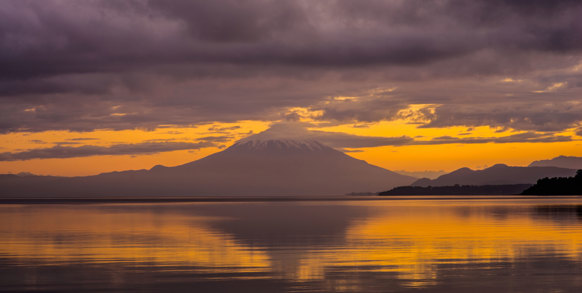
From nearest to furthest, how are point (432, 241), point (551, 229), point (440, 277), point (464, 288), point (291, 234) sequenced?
1. point (464, 288)
2. point (440, 277)
3. point (432, 241)
4. point (291, 234)
5. point (551, 229)

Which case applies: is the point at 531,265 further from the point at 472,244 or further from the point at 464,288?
the point at 472,244

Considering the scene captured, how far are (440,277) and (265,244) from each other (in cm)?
1585

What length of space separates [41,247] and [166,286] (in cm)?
1806

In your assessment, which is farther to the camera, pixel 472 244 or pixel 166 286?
pixel 472 244

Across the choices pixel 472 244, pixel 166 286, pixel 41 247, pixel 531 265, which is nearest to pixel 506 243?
pixel 472 244

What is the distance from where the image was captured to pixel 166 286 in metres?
23.0

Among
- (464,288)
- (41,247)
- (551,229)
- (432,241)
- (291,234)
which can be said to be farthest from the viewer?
(551,229)

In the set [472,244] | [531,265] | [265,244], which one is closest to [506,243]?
[472,244]

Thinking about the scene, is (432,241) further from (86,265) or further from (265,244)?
(86,265)

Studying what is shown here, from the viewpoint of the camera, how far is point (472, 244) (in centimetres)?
3841

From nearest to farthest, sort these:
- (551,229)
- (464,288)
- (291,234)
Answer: (464,288) < (291,234) < (551,229)

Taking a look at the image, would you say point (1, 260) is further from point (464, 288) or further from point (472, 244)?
point (472, 244)

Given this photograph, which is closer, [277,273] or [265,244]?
[277,273]

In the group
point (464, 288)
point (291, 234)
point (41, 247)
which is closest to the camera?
point (464, 288)
